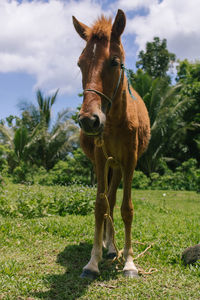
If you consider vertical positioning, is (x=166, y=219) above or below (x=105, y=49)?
below

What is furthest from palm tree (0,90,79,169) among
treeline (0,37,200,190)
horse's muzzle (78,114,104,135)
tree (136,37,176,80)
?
horse's muzzle (78,114,104,135)

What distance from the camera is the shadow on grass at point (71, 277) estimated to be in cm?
Result: 297

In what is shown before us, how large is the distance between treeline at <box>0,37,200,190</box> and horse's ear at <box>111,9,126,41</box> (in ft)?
38.1

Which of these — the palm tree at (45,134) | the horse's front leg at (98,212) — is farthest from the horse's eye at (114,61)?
the palm tree at (45,134)

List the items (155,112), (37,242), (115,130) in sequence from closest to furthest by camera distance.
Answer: (115,130) → (37,242) → (155,112)

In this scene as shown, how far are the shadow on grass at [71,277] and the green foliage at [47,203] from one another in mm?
2200

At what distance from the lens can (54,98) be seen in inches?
778

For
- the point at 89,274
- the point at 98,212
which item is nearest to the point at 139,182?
the point at 98,212

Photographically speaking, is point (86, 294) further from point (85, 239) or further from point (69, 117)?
point (69, 117)

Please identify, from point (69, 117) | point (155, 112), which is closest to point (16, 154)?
point (69, 117)

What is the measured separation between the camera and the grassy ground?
300cm

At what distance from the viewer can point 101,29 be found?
3010mm

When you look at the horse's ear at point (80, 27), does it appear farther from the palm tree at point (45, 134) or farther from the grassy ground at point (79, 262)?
the palm tree at point (45, 134)

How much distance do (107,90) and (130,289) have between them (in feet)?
6.66
